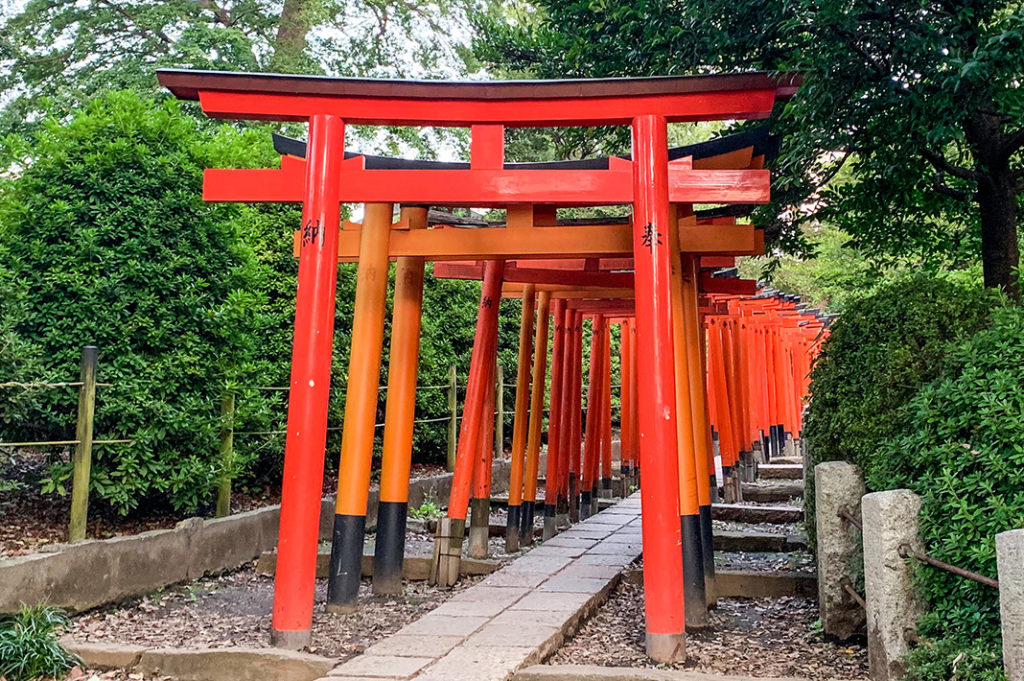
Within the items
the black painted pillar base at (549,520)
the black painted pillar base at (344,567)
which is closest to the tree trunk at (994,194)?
the black painted pillar base at (549,520)

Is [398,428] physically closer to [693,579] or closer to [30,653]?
[693,579]

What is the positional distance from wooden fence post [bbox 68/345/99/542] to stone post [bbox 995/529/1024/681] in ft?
17.8

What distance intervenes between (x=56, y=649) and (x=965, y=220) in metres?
8.24

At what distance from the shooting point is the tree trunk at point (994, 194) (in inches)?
274

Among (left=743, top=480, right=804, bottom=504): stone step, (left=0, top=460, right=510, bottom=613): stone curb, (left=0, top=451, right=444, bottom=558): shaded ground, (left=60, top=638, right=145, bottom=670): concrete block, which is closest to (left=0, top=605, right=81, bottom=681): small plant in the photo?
(left=60, top=638, right=145, bottom=670): concrete block

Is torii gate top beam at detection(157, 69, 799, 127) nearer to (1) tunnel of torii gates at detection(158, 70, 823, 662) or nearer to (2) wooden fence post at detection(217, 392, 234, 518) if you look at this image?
(1) tunnel of torii gates at detection(158, 70, 823, 662)

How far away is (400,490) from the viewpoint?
6621mm

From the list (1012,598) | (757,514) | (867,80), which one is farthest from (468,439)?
(1012,598)

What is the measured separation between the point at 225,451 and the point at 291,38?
1029cm

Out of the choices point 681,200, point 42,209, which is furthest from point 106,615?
point 681,200

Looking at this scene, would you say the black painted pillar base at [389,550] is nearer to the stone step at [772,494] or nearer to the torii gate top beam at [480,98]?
the torii gate top beam at [480,98]

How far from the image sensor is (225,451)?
7.56 m

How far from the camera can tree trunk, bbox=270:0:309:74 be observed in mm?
15195

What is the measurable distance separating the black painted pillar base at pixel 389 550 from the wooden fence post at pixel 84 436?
1982 mm
